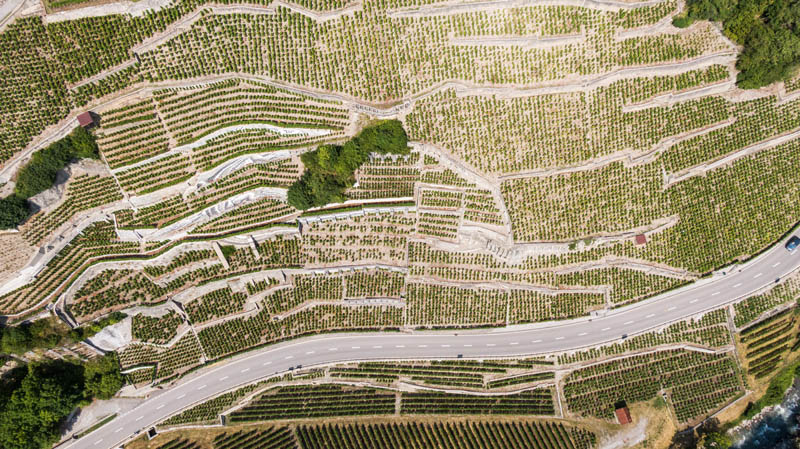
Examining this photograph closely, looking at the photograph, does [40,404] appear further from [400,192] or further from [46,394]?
[400,192]

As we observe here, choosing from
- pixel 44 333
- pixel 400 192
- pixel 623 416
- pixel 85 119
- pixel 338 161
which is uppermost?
pixel 85 119

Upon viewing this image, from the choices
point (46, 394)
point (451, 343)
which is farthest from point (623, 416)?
point (46, 394)

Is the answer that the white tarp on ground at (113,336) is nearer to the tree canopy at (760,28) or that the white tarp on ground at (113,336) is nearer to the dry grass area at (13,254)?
the dry grass area at (13,254)

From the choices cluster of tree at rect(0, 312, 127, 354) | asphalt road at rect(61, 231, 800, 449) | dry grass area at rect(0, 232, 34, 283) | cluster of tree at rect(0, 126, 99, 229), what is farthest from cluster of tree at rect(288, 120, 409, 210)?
dry grass area at rect(0, 232, 34, 283)

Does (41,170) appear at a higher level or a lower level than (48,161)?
lower

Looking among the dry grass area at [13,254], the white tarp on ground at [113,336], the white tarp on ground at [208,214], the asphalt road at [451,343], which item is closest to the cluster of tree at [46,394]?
the white tarp on ground at [113,336]

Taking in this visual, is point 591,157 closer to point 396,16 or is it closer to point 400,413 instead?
point 396,16
